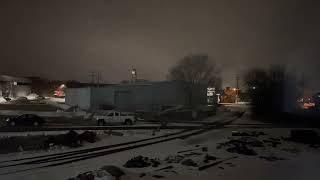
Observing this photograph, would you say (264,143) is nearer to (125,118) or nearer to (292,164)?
(292,164)

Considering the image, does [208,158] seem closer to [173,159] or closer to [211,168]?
[211,168]

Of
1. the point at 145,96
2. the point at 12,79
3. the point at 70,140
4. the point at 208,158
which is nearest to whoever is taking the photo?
the point at 208,158

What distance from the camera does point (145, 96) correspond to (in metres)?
26.8

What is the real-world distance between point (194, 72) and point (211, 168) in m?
11.7

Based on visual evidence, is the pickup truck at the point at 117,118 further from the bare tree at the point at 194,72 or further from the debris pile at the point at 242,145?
the debris pile at the point at 242,145

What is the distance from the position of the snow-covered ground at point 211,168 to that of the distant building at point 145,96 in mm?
10950

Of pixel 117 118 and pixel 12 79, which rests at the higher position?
Result: pixel 12 79

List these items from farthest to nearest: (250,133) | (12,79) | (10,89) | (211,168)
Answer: (12,79) → (10,89) → (250,133) → (211,168)

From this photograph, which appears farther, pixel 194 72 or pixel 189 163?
pixel 194 72

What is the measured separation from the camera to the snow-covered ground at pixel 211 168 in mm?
9555

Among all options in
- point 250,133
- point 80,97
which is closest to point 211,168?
point 250,133

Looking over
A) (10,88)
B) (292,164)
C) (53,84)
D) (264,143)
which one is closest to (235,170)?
(292,164)

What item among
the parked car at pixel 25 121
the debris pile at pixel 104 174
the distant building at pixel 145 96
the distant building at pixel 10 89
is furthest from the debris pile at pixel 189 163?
the distant building at pixel 10 89

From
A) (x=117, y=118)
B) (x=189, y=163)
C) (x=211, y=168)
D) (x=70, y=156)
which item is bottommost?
(x=211, y=168)
